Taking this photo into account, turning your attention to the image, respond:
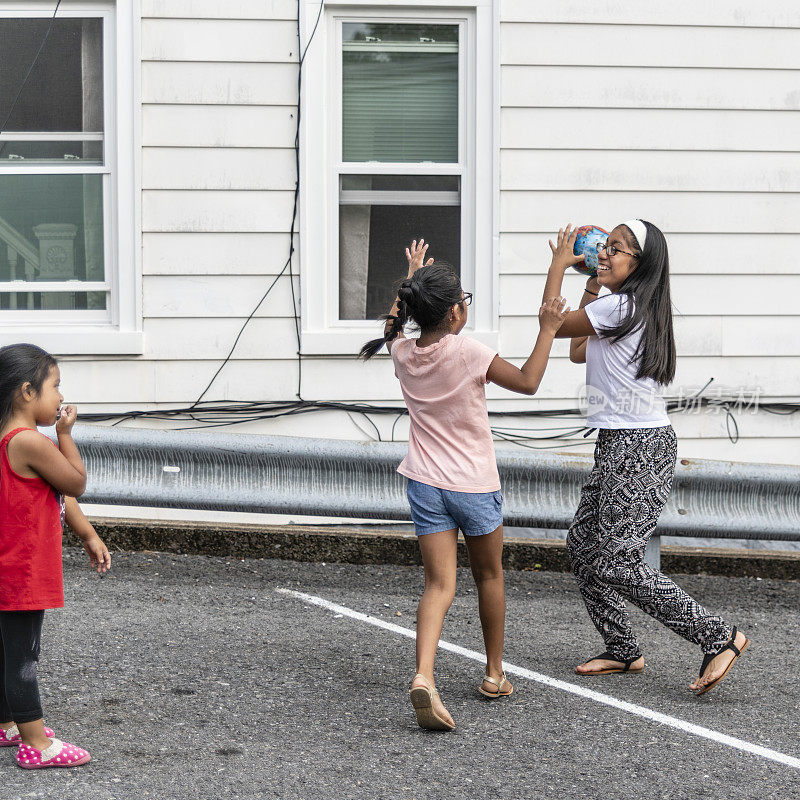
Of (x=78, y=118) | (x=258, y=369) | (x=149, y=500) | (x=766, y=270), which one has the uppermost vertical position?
(x=78, y=118)

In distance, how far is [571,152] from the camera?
6.48 metres

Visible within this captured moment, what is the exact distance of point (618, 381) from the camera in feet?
13.2

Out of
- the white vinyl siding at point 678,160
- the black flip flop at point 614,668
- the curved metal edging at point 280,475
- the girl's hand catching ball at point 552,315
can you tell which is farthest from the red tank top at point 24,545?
the white vinyl siding at point 678,160

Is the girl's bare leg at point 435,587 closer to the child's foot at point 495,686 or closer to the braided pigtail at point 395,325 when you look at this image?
the child's foot at point 495,686

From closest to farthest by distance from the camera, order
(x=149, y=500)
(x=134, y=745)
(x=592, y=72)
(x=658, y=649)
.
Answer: (x=134, y=745)
(x=658, y=649)
(x=149, y=500)
(x=592, y=72)

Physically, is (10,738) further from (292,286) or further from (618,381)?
(292,286)

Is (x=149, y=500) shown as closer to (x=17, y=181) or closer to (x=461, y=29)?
(x=17, y=181)

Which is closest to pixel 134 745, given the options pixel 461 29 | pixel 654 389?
pixel 654 389

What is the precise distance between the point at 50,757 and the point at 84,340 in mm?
3668

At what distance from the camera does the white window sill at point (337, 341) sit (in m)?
6.48

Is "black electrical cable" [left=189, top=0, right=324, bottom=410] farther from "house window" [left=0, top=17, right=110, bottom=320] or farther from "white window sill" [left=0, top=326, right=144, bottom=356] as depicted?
"house window" [left=0, top=17, right=110, bottom=320]

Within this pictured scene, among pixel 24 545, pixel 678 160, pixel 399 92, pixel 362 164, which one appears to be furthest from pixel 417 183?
pixel 24 545

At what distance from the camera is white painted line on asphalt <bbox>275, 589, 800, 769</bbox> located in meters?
3.46

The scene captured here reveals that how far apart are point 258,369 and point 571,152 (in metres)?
2.43
